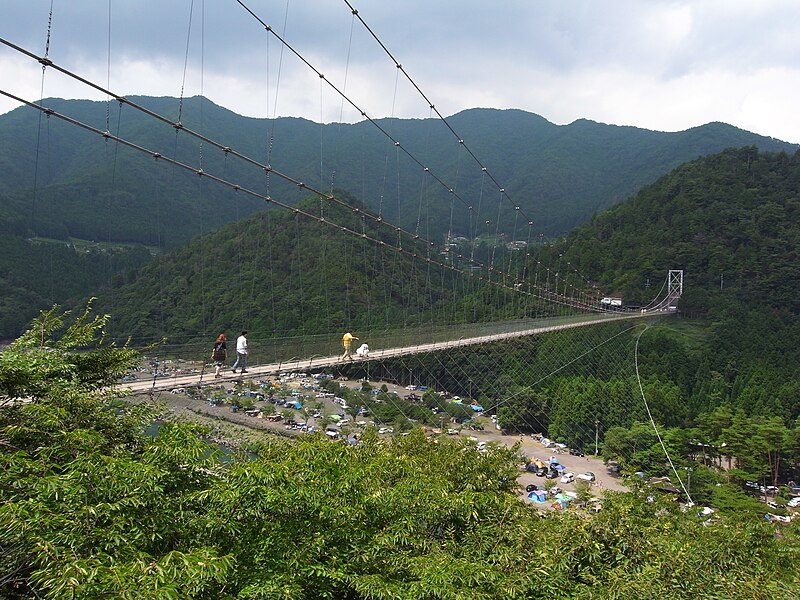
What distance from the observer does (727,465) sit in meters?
22.2

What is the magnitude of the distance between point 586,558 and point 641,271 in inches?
1447

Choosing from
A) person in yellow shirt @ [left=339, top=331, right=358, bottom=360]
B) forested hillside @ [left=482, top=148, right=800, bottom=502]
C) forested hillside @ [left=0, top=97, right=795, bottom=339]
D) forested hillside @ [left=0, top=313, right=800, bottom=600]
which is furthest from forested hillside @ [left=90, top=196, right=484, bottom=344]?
forested hillside @ [left=482, top=148, right=800, bottom=502]

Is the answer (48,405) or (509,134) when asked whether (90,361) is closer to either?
(48,405)

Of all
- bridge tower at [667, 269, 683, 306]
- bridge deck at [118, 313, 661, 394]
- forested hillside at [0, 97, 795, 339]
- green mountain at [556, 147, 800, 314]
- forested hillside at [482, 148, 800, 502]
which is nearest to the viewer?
bridge deck at [118, 313, 661, 394]

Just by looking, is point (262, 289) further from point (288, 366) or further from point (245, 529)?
point (245, 529)

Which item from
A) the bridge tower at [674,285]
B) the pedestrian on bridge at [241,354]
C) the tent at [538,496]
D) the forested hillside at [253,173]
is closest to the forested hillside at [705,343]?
the bridge tower at [674,285]

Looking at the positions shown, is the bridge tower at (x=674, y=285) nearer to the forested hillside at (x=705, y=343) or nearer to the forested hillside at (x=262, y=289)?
the forested hillside at (x=705, y=343)

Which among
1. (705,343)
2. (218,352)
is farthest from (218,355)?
(705,343)

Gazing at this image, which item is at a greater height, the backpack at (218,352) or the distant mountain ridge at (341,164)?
the distant mountain ridge at (341,164)

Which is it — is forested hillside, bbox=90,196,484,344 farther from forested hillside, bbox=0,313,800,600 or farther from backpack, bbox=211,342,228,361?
forested hillside, bbox=0,313,800,600

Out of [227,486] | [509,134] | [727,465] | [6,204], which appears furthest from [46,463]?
[509,134]

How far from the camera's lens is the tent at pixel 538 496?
55.4 ft

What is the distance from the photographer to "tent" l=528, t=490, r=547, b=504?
16.9 meters

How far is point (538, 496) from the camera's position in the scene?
17328mm
